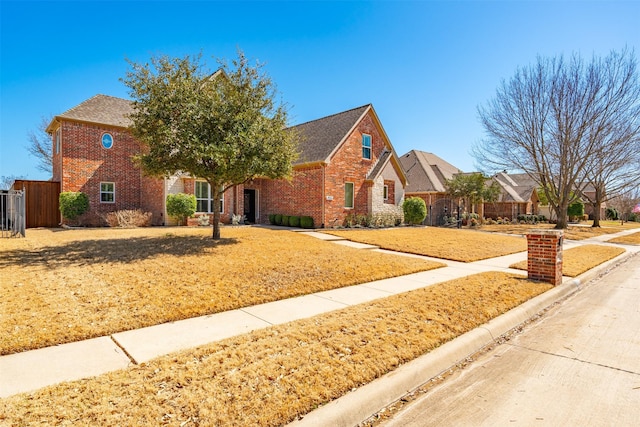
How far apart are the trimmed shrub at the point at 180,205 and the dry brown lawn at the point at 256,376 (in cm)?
1482

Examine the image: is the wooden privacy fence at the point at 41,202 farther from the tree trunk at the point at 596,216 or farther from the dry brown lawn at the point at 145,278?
the tree trunk at the point at 596,216

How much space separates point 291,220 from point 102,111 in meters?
12.8

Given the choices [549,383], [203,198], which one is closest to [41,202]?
[203,198]

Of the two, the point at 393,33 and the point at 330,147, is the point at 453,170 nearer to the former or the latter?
the point at 330,147

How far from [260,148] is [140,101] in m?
3.93

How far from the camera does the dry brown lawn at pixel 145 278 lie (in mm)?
4695

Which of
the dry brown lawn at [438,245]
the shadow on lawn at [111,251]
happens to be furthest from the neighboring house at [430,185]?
the shadow on lawn at [111,251]

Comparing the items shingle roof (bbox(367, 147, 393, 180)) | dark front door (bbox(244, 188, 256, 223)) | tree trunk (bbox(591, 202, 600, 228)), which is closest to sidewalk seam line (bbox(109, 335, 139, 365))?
shingle roof (bbox(367, 147, 393, 180))

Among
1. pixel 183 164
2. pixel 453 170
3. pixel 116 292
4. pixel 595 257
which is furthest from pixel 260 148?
pixel 453 170

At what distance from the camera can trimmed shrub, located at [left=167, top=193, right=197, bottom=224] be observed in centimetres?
1784

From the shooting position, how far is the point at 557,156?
26688 mm

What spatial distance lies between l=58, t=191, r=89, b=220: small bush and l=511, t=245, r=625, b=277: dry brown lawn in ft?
65.8

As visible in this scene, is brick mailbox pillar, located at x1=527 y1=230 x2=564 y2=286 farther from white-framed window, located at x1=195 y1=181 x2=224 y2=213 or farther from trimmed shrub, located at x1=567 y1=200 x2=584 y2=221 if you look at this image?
trimmed shrub, located at x1=567 y1=200 x2=584 y2=221

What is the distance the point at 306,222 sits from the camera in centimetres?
1891
